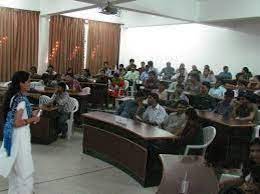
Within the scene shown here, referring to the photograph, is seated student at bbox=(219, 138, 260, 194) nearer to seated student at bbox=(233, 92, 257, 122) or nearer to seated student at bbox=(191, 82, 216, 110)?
seated student at bbox=(233, 92, 257, 122)

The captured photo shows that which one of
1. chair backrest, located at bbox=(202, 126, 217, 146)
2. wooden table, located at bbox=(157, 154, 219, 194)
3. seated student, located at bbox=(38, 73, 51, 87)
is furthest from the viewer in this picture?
seated student, located at bbox=(38, 73, 51, 87)

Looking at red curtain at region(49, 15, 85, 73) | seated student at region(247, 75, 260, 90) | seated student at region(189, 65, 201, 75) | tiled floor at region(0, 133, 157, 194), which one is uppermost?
red curtain at region(49, 15, 85, 73)

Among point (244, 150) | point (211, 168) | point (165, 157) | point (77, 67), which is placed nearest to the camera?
point (211, 168)

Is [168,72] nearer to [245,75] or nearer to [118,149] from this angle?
[245,75]

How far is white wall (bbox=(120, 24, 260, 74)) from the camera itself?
1226cm

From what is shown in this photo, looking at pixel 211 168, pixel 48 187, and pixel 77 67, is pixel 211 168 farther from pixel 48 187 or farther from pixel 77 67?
pixel 77 67

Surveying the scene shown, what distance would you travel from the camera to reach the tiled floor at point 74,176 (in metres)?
4.84

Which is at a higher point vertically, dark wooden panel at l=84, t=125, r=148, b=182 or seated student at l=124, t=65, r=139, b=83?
seated student at l=124, t=65, r=139, b=83

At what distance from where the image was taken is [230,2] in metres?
10.7

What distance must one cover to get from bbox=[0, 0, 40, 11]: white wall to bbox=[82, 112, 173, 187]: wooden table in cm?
761

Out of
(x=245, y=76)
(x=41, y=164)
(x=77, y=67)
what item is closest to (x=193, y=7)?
(x=245, y=76)

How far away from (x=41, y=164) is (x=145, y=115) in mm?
1916

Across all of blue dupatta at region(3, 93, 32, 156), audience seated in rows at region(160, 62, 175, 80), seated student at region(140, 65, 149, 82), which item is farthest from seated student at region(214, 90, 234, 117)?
audience seated in rows at region(160, 62, 175, 80)

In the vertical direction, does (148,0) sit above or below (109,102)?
above
